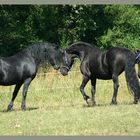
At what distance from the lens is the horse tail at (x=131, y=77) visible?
13805mm

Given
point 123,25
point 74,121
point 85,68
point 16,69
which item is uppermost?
→ point 123,25

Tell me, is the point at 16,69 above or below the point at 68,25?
below

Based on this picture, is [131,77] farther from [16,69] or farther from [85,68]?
[16,69]

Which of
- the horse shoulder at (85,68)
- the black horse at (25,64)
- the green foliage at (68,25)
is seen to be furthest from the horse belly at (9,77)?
the green foliage at (68,25)

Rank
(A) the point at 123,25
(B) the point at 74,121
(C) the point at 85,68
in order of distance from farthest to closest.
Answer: (A) the point at 123,25, (C) the point at 85,68, (B) the point at 74,121

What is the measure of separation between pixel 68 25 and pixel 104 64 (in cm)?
1615

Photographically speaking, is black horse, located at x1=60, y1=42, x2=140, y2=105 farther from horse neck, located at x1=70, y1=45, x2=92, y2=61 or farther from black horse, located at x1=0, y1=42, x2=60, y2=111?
black horse, located at x1=0, y1=42, x2=60, y2=111

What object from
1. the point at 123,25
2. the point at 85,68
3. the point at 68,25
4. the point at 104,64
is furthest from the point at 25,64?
the point at 123,25

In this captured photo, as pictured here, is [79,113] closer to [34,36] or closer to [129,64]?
[129,64]

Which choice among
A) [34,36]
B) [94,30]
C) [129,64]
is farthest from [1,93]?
[94,30]

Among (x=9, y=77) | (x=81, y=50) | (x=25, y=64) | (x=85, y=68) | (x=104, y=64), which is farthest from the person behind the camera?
(x=81, y=50)

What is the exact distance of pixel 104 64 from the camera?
14539 mm

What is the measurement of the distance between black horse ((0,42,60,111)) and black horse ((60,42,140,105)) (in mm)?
900

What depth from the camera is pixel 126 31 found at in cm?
3145
